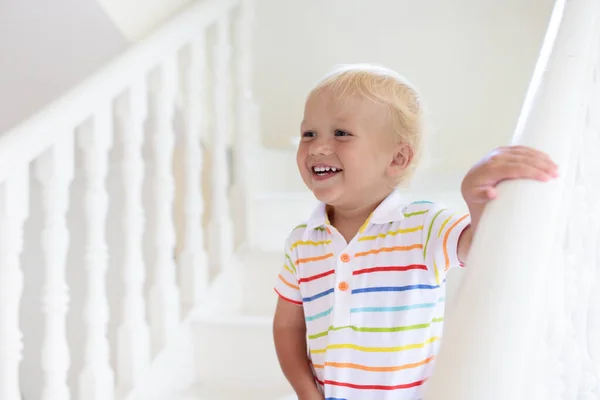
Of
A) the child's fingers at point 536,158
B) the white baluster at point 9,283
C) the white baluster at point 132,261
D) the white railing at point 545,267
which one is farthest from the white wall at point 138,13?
the child's fingers at point 536,158

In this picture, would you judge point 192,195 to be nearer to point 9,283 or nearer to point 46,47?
point 46,47

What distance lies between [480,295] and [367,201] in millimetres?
651

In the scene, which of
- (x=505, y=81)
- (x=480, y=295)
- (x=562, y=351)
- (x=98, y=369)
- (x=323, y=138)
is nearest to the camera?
(x=480, y=295)

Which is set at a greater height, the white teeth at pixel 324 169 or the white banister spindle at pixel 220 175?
the white banister spindle at pixel 220 175

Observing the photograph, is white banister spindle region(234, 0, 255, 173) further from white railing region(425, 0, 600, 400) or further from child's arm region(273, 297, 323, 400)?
white railing region(425, 0, 600, 400)

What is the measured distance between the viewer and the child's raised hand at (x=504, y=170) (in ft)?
1.98

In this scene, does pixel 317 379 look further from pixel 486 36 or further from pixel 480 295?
pixel 486 36

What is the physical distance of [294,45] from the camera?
109 inches

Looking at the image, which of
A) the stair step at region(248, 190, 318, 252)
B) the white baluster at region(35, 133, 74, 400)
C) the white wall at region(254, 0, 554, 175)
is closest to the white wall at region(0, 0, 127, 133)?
the white baluster at region(35, 133, 74, 400)

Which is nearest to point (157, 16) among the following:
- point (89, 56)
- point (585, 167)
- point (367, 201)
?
point (89, 56)

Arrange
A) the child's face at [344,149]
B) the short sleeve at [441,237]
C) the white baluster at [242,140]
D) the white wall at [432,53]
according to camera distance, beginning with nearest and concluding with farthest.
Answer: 1. the short sleeve at [441,237]
2. the child's face at [344,149]
3. the white baluster at [242,140]
4. the white wall at [432,53]

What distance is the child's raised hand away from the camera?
0.60m

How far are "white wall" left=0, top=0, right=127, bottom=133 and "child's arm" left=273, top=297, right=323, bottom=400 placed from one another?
1068mm

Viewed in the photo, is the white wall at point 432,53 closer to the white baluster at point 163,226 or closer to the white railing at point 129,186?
the white railing at point 129,186
